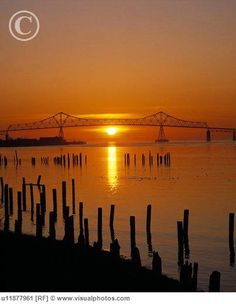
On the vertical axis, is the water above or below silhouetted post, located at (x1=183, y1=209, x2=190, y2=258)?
below

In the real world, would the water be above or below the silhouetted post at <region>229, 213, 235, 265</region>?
below

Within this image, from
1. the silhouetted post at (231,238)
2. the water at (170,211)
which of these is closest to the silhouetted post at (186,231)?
the water at (170,211)

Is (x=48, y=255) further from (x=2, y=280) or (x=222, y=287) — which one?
(x=222, y=287)

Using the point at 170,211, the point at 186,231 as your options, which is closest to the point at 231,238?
the point at 186,231

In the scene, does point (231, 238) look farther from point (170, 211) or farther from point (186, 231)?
point (170, 211)

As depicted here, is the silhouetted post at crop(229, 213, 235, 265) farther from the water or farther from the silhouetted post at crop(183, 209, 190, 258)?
the silhouetted post at crop(183, 209, 190, 258)

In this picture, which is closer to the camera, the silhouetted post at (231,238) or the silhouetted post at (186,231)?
the silhouetted post at (231,238)

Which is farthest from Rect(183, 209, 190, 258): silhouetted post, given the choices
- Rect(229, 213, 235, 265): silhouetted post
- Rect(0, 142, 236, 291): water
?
Rect(229, 213, 235, 265): silhouetted post

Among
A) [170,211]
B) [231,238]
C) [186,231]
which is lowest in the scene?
[170,211]

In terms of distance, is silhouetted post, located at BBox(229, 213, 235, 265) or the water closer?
silhouetted post, located at BBox(229, 213, 235, 265)

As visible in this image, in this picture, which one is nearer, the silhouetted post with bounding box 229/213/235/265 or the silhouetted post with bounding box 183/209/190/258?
the silhouetted post with bounding box 229/213/235/265

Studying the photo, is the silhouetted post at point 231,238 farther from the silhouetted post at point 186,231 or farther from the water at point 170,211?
the silhouetted post at point 186,231

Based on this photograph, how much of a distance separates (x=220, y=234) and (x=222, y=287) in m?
6.42

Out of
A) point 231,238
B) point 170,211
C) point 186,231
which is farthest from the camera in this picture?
point 170,211
